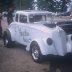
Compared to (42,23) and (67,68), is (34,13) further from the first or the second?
(67,68)

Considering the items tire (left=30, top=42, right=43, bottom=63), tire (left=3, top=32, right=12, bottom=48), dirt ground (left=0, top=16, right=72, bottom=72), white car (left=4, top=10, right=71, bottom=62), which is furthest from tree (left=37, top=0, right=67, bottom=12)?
tire (left=30, top=42, right=43, bottom=63)

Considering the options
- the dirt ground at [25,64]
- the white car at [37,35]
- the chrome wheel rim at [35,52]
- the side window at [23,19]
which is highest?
the side window at [23,19]

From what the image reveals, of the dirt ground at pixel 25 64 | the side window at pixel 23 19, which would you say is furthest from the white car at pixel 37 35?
the dirt ground at pixel 25 64

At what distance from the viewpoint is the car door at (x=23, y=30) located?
8.76 m

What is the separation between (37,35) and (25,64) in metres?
1.15

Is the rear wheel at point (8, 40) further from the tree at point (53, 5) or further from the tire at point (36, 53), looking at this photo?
the tree at point (53, 5)

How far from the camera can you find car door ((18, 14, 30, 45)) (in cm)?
876

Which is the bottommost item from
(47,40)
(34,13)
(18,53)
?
(18,53)

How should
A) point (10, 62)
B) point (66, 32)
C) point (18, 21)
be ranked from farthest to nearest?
point (18, 21) < point (10, 62) < point (66, 32)

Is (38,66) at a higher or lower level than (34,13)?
lower

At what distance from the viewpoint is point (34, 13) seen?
359 inches

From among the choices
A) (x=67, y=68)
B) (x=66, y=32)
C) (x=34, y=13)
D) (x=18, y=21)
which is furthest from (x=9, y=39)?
(x=67, y=68)

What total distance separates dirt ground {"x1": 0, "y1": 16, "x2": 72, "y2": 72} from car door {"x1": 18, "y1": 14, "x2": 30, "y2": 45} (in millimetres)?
571

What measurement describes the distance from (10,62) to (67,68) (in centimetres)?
229
